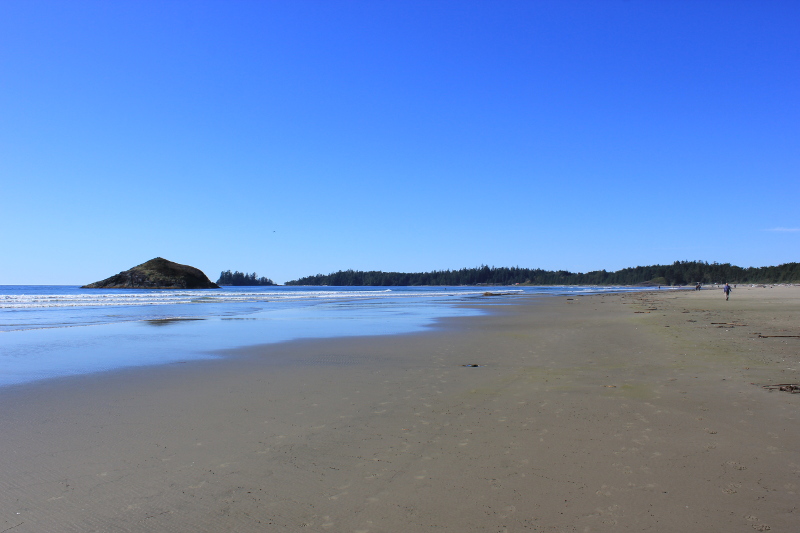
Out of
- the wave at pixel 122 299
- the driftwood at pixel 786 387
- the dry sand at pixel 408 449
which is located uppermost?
the wave at pixel 122 299

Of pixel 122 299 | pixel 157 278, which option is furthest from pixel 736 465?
pixel 157 278

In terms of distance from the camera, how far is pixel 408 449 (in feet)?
16.2

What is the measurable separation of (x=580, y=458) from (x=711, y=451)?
4.66 ft

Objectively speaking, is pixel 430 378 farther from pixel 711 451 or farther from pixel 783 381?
pixel 783 381

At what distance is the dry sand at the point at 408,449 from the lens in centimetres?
358

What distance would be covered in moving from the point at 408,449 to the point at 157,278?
100m

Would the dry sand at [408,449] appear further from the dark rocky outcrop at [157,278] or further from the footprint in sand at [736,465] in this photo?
the dark rocky outcrop at [157,278]

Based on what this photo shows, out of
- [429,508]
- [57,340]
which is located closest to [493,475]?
[429,508]

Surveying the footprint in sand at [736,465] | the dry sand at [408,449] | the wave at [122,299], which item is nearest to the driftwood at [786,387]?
the dry sand at [408,449]

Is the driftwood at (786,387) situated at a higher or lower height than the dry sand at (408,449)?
higher

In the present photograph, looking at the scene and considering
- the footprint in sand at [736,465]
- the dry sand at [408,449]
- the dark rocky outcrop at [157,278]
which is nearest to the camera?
the dry sand at [408,449]

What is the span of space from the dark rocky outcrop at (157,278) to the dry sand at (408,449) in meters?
93.3

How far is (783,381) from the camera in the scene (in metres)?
7.70

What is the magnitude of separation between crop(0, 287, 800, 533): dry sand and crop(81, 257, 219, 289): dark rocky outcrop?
93.3m
